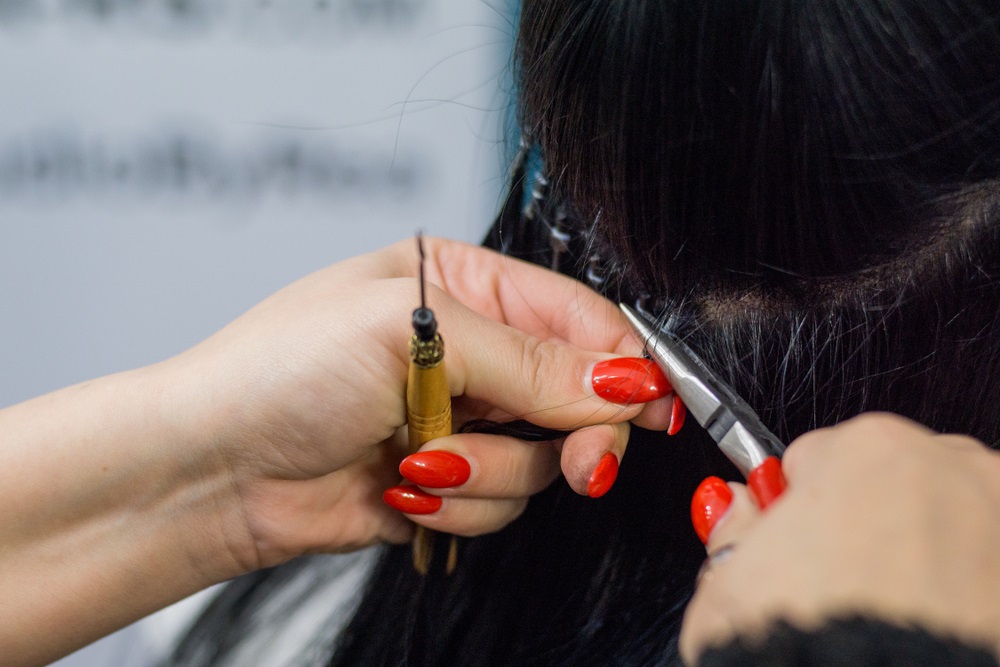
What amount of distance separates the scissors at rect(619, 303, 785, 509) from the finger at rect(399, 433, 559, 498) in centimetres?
13

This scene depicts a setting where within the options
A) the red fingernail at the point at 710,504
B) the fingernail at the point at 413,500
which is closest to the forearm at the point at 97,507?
the fingernail at the point at 413,500

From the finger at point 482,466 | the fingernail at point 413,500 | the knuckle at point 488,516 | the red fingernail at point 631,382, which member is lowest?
the knuckle at point 488,516

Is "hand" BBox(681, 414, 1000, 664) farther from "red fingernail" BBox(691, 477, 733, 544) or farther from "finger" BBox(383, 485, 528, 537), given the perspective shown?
"finger" BBox(383, 485, 528, 537)

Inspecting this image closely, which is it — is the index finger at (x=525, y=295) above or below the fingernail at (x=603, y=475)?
above

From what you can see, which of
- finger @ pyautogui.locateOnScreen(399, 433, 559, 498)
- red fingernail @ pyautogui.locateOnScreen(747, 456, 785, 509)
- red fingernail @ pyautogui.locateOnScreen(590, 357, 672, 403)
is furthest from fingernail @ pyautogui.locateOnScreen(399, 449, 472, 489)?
red fingernail @ pyautogui.locateOnScreen(747, 456, 785, 509)

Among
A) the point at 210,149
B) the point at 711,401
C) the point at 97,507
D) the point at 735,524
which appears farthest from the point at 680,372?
the point at 210,149

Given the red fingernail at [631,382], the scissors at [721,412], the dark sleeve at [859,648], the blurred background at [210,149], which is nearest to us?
the dark sleeve at [859,648]

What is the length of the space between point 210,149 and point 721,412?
80 centimetres

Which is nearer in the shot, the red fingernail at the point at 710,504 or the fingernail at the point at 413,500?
the red fingernail at the point at 710,504

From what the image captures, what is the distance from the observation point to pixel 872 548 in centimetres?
27

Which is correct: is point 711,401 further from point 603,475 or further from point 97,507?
point 97,507

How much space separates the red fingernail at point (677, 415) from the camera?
1.66 feet

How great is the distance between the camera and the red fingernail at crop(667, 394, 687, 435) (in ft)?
1.66

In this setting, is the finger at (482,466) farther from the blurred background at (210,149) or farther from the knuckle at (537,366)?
the blurred background at (210,149)
